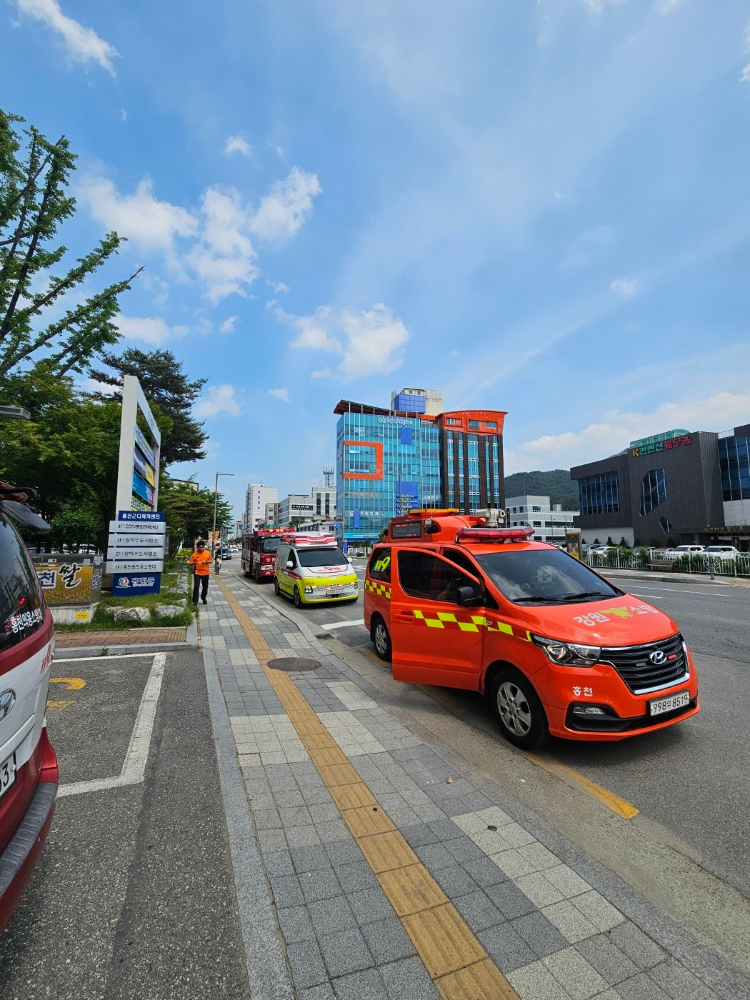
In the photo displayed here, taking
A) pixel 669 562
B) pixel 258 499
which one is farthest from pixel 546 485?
pixel 669 562

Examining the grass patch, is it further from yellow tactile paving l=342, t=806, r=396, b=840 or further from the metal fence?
the metal fence

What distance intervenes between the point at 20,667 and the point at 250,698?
13.1ft

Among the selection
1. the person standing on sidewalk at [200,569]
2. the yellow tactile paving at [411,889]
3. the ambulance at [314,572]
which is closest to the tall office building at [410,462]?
the ambulance at [314,572]

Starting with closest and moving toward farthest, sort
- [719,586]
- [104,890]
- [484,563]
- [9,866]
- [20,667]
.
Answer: [9,866] < [20,667] < [104,890] < [484,563] < [719,586]

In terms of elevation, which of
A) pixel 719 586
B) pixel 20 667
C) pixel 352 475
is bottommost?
pixel 719 586

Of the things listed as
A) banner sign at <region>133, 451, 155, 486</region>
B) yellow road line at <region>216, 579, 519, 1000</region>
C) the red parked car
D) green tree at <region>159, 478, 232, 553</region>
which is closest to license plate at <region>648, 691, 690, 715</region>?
yellow road line at <region>216, 579, 519, 1000</region>

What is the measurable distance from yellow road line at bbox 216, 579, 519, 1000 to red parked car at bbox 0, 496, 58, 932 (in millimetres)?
1677

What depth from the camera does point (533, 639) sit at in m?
4.10

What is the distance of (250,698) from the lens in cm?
559

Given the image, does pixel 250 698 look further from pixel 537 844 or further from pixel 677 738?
pixel 677 738

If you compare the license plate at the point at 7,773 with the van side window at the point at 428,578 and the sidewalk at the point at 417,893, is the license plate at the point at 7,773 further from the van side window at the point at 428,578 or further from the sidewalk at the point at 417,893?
the van side window at the point at 428,578

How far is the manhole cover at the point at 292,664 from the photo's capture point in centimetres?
699

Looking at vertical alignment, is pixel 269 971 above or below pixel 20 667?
below

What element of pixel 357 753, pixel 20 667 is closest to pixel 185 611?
pixel 357 753
